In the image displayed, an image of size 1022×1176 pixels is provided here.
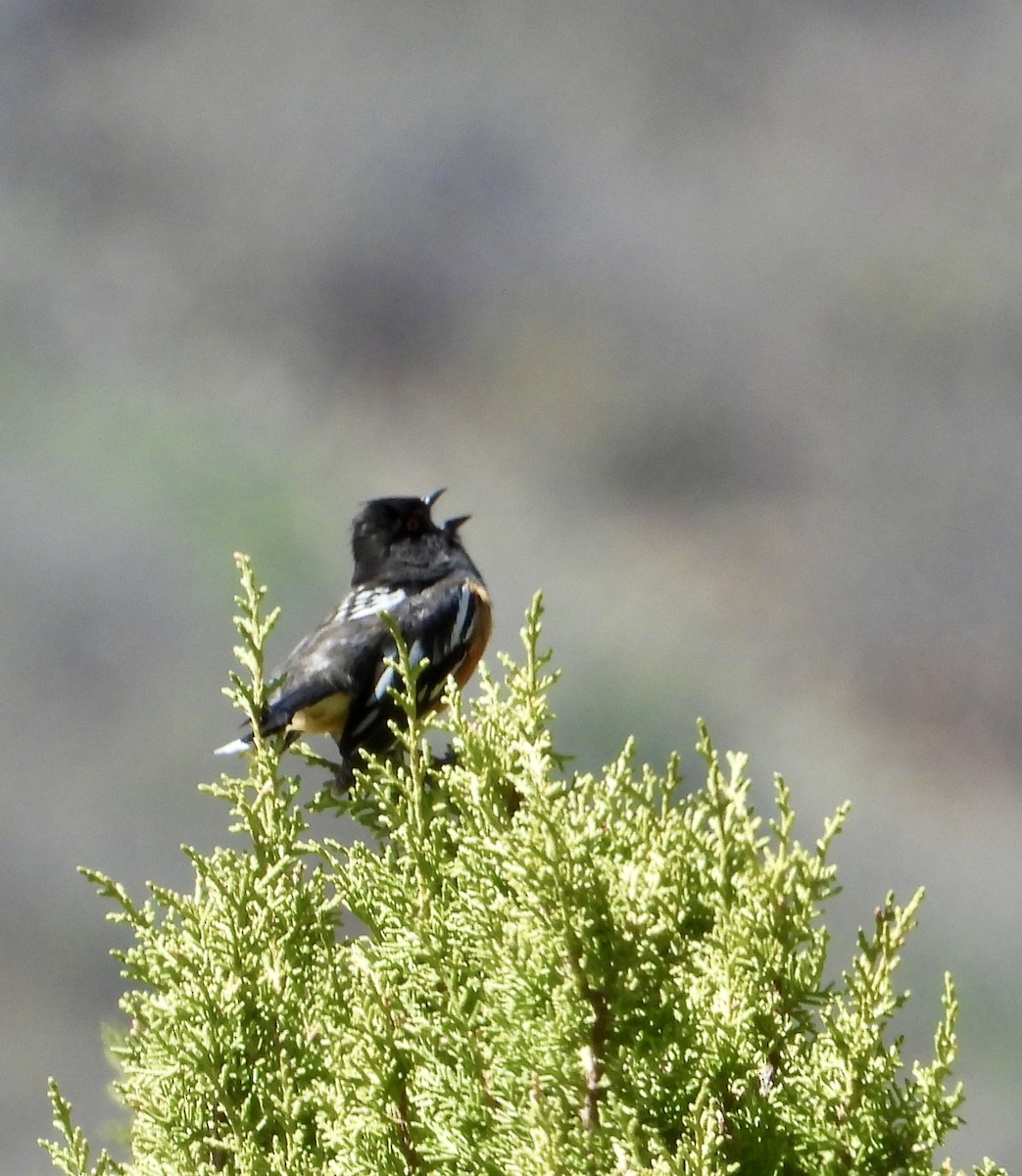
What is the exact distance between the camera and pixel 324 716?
7.39ft

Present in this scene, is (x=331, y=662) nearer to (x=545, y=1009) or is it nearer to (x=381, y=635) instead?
(x=381, y=635)

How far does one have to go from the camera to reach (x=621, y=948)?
101 cm

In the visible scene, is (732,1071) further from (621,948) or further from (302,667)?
(302,667)

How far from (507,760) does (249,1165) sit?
0.40m

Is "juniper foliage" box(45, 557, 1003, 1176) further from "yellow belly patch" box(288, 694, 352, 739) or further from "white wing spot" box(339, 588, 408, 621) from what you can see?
"white wing spot" box(339, 588, 408, 621)

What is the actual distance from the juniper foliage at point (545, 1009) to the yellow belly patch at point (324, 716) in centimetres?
93

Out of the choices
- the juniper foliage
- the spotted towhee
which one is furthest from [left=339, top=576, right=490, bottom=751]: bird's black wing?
the juniper foliage

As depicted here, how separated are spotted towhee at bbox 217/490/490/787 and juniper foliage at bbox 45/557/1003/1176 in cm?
52

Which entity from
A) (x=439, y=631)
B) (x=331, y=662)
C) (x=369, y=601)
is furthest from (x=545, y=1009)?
(x=369, y=601)

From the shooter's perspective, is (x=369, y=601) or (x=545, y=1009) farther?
(x=369, y=601)

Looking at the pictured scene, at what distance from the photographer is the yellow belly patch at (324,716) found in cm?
222

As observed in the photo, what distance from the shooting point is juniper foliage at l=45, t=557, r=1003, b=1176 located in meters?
1.00

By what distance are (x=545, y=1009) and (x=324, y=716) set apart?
1.28 m

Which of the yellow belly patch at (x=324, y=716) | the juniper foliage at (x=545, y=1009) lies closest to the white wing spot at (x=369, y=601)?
the yellow belly patch at (x=324, y=716)
